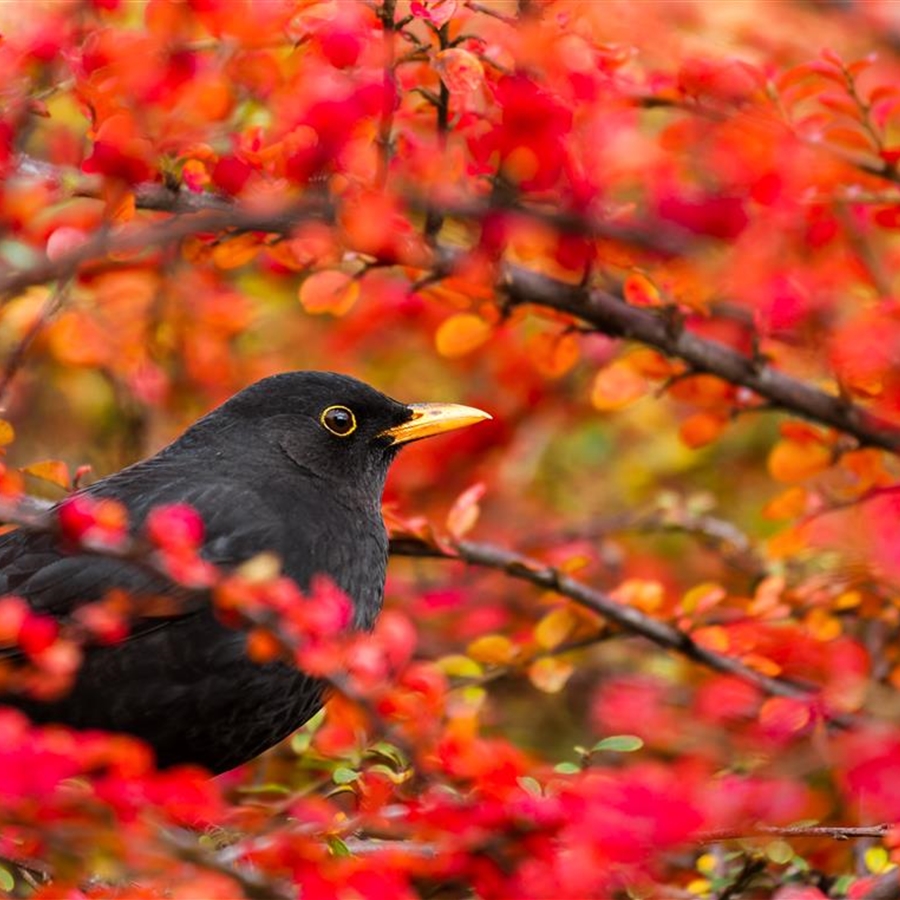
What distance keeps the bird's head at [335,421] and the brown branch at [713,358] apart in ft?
1.37

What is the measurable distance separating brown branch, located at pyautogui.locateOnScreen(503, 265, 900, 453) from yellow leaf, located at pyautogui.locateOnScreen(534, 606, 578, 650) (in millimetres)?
714

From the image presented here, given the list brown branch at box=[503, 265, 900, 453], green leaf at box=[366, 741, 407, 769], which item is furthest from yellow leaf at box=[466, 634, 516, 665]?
brown branch at box=[503, 265, 900, 453]

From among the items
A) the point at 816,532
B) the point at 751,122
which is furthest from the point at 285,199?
the point at 816,532

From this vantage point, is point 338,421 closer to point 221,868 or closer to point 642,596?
point 642,596

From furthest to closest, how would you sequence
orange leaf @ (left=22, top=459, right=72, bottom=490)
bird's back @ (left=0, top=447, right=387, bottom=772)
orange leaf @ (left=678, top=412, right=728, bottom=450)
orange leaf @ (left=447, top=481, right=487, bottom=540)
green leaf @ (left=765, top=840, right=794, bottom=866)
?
orange leaf @ (left=678, top=412, right=728, bottom=450) → orange leaf @ (left=447, top=481, right=487, bottom=540) → orange leaf @ (left=22, top=459, right=72, bottom=490) → bird's back @ (left=0, top=447, right=387, bottom=772) → green leaf @ (left=765, top=840, right=794, bottom=866)

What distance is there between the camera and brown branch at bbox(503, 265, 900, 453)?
4055 mm

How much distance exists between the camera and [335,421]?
4.35 meters

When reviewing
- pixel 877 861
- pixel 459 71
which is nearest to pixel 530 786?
pixel 877 861

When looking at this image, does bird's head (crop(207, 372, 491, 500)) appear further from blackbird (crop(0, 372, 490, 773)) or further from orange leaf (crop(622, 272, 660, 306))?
orange leaf (crop(622, 272, 660, 306))

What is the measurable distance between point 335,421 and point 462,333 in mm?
432

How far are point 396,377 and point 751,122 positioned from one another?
120 inches

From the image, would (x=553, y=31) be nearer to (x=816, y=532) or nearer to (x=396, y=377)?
(x=816, y=532)

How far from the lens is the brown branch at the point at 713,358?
4.05m

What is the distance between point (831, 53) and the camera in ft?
12.6
